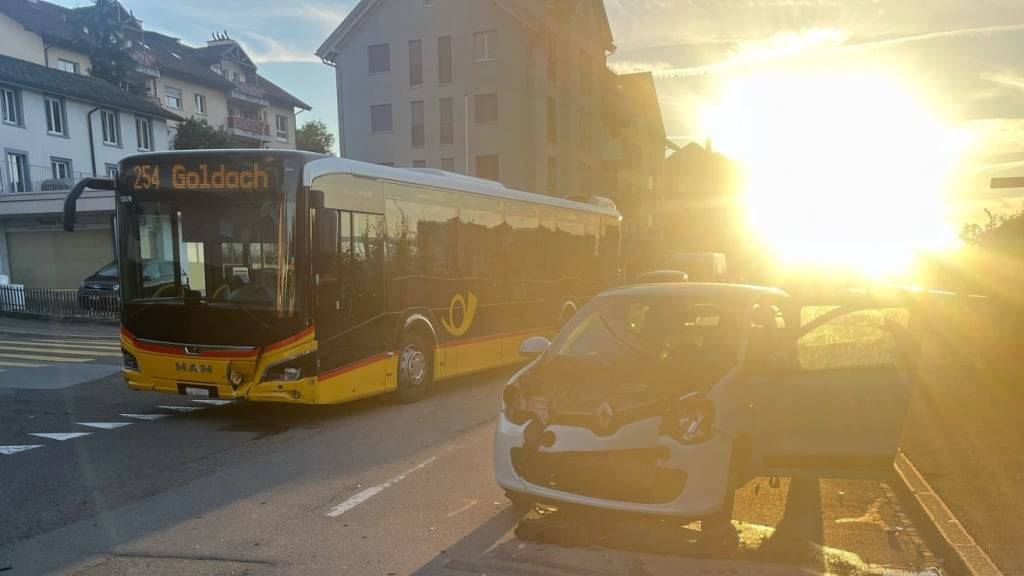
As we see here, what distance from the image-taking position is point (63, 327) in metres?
22.6

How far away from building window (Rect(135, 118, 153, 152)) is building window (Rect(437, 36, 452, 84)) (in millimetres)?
18259

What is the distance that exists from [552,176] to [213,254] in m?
37.1

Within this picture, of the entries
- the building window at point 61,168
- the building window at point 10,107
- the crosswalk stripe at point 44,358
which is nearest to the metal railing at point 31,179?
the building window at point 61,168

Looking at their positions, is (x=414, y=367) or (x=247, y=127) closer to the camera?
(x=414, y=367)

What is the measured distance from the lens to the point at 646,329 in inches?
249

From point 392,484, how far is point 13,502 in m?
2.96

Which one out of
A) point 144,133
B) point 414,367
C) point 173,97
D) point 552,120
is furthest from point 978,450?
point 173,97

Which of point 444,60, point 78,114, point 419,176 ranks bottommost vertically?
point 419,176

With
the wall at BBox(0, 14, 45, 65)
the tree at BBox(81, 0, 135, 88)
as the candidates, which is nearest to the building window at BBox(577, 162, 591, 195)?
the tree at BBox(81, 0, 135, 88)

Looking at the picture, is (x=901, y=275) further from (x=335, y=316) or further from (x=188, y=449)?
(x=188, y=449)

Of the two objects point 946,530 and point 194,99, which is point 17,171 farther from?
point 946,530

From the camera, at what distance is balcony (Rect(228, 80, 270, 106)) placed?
59.2 metres

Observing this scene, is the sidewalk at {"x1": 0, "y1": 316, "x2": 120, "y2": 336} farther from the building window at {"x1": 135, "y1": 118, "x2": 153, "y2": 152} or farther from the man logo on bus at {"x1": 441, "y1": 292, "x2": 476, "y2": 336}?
the building window at {"x1": 135, "y1": 118, "x2": 153, "y2": 152}

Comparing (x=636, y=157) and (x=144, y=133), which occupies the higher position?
(x=144, y=133)
